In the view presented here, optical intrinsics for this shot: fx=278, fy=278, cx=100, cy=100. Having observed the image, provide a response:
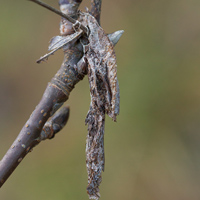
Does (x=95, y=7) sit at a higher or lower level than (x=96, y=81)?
higher

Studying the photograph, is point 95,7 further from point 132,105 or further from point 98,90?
point 132,105

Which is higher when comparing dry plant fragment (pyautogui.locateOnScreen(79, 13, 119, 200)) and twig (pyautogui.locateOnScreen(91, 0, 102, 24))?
twig (pyautogui.locateOnScreen(91, 0, 102, 24))

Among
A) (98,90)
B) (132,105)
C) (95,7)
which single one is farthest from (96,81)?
(132,105)

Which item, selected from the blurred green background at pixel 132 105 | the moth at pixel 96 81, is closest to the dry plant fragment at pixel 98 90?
the moth at pixel 96 81

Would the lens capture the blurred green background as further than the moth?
Yes

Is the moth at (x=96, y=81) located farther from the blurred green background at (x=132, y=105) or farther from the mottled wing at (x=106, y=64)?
the blurred green background at (x=132, y=105)

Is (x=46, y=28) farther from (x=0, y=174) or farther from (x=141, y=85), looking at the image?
(x=0, y=174)

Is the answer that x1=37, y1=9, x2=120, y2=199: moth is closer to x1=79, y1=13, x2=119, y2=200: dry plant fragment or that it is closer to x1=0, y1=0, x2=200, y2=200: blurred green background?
x1=79, y1=13, x2=119, y2=200: dry plant fragment

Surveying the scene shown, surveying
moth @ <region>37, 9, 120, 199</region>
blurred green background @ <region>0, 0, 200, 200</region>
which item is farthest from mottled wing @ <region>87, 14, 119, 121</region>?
blurred green background @ <region>0, 0, 200, 200</region>

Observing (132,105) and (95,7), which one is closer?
(95,7)
